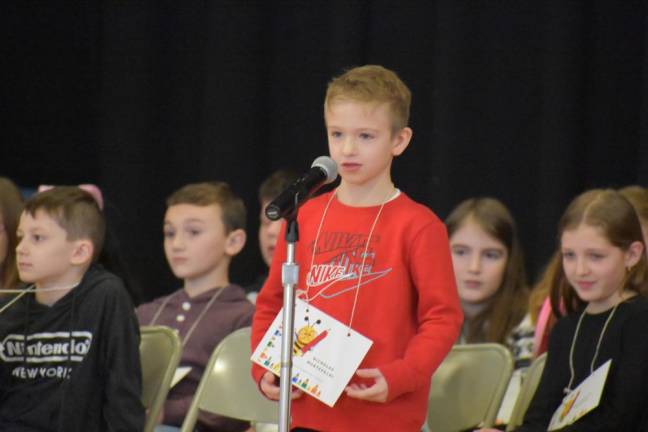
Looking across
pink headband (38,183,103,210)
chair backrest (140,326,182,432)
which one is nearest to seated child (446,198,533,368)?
chair backrest (140,326,182,432)

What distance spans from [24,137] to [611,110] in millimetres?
3101

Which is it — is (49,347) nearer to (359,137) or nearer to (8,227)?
(8,227)

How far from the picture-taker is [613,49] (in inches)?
183

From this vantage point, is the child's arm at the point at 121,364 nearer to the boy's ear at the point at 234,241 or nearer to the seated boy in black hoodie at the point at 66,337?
the seated boy in black hoodie at the point at 66,337

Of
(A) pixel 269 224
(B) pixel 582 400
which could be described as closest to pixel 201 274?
(A) pixel 269 224

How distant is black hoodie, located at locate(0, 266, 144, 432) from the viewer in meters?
3.29

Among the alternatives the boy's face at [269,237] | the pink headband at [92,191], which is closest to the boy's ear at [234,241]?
the boy's face at [269,237]

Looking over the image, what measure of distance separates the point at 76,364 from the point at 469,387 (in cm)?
121

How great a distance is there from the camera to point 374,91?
8.97ft

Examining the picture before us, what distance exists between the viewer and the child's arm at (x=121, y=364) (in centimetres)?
328

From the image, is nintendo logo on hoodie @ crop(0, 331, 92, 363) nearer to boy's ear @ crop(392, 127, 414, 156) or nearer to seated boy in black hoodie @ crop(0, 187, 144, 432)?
seated boy in black hoodie @ crop(0, 187, 144, 432)

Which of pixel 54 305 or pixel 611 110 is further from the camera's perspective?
pixel 611 110

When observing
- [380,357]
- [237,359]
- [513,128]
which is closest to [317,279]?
[380,357]

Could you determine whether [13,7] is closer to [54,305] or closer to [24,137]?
[24,137]
